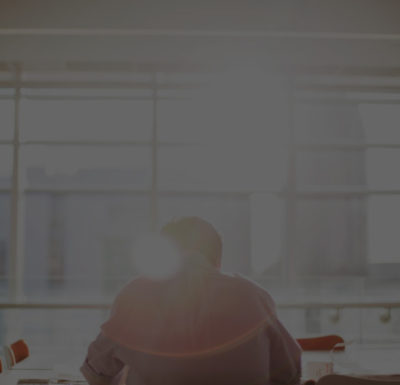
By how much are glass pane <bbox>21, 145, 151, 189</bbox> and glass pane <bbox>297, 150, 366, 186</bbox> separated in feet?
6.10

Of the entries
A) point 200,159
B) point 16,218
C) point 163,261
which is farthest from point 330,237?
point 163,261

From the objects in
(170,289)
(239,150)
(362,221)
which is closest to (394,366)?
(170,289)

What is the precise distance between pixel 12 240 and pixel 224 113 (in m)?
2.90

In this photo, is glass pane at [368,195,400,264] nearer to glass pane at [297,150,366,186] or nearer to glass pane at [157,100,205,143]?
glass pane at [297,150,366,186]

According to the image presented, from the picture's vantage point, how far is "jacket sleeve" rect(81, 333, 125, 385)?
1.64 metres

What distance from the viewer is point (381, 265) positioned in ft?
21.6

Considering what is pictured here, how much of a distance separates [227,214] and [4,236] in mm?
2692

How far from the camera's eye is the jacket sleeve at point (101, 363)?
164 cm

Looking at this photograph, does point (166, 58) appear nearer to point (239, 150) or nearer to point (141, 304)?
point (239, 150)

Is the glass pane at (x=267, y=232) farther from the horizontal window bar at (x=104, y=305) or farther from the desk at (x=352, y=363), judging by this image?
the desk at (x=352, y=363)

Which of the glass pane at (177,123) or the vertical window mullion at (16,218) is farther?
the glass pane at (177,123)

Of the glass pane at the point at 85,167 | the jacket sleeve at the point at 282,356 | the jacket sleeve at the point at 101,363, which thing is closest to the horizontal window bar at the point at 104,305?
the glass pane at the point at 85,167

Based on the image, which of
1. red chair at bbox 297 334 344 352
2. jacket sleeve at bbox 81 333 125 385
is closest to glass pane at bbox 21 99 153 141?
red chair at bbox 297 334 344 352

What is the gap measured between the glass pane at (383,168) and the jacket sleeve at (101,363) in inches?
210
